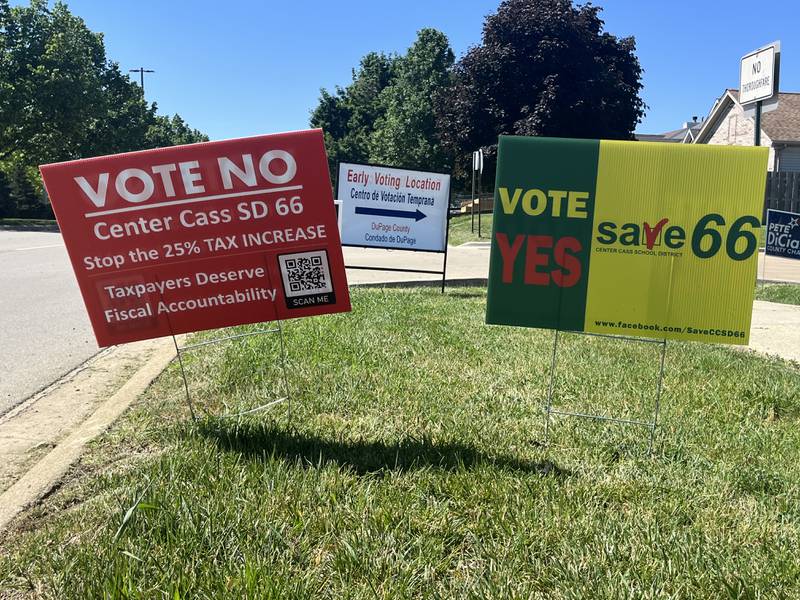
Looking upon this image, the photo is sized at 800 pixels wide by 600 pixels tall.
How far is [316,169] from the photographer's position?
3682mm

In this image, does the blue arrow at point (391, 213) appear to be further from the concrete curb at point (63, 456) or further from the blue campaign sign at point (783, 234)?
the blue campaign sign at point (783, 234)

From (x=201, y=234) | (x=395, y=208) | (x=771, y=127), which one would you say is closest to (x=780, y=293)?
(x=395, y=208)

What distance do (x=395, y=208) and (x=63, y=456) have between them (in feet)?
23.7

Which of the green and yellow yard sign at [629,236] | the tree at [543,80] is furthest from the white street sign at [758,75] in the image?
the tree at [543,80]

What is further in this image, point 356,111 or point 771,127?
point 356,111

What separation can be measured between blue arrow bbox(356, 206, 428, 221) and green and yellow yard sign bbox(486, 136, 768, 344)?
262 inches

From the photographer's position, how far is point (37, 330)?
297 inches

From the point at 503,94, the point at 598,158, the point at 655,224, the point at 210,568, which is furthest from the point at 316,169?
the point at 503,94

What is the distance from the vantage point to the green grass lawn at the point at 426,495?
2326mm

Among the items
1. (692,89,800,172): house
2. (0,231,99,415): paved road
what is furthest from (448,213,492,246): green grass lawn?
(0,231,99,415): paved road

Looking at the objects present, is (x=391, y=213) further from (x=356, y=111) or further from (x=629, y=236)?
(x=356, y=111)

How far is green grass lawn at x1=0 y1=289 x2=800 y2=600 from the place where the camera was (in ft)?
7.63

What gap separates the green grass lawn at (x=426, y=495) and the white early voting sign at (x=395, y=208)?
5360 mm

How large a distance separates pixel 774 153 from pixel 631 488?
3465cm
